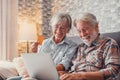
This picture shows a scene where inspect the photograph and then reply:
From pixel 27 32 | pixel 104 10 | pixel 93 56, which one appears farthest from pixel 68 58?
pixel 27 32

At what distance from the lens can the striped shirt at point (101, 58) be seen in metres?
1.74

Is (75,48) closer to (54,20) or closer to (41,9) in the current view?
(54,20)

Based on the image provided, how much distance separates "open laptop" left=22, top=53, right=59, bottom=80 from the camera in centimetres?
168

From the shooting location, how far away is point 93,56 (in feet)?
6.16

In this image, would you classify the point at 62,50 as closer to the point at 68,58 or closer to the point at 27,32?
the point at 68,58

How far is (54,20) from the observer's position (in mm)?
2203

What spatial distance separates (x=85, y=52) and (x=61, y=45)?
0.31m

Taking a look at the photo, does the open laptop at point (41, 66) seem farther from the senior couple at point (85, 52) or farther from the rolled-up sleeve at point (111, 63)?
the rolled-up sleeve at point (111, 63)

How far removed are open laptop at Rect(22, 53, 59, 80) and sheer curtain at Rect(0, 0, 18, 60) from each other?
2.29m

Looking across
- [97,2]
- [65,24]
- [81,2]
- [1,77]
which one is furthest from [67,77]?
[81,2]

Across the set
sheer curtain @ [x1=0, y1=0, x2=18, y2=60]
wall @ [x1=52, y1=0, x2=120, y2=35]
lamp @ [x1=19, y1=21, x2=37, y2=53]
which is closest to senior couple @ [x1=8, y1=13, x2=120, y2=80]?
wall @ [x1=52, y1=0, x2=120, y2=35]

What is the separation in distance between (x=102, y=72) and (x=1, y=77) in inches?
46.2

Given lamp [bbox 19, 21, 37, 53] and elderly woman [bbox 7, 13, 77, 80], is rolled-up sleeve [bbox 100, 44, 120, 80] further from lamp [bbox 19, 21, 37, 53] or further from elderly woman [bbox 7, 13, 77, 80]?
lamp [bbox 19, 21, 37, 53]

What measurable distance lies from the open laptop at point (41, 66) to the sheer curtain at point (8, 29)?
2.29m
